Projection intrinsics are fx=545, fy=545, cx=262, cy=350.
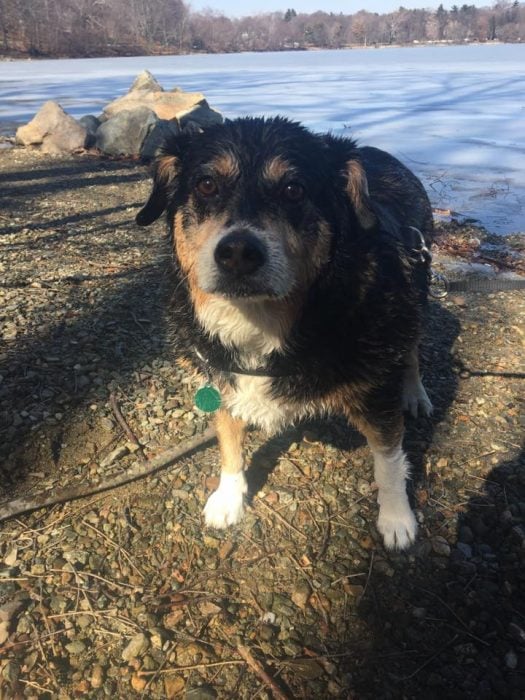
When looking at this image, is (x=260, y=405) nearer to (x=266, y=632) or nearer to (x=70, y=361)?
(x=266, y=632)

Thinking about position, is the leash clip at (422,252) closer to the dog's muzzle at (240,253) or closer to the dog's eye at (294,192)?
the dog's eye at (294,192)

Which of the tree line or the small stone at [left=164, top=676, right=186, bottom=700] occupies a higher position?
the tree line

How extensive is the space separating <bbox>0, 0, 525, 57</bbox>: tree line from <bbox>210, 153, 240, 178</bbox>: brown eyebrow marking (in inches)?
2534

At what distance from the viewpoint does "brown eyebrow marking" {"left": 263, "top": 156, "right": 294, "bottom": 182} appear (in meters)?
2.66

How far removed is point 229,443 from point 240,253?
1.27 m

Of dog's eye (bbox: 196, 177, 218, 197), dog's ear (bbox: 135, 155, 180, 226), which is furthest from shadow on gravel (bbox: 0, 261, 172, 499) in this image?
dog's eye (bbox: 196, 177, 218, 197)

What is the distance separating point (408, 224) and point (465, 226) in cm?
387

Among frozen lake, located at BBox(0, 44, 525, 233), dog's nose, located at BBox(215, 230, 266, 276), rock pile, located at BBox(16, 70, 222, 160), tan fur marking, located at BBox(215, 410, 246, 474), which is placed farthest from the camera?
rock pile, located at BBox(16, 70, 222, 160)

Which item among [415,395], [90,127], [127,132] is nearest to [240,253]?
[415,395]

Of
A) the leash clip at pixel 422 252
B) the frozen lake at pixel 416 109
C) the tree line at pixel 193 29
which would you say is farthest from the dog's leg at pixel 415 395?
the tree line at pixel 193 29

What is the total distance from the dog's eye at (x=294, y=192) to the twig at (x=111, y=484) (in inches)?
64.0

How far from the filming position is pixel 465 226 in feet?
23.8

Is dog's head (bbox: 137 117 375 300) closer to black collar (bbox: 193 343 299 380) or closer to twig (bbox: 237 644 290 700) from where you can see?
black collar (bbox: 193 343 299 380)

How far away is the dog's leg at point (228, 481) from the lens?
9.84 feet
